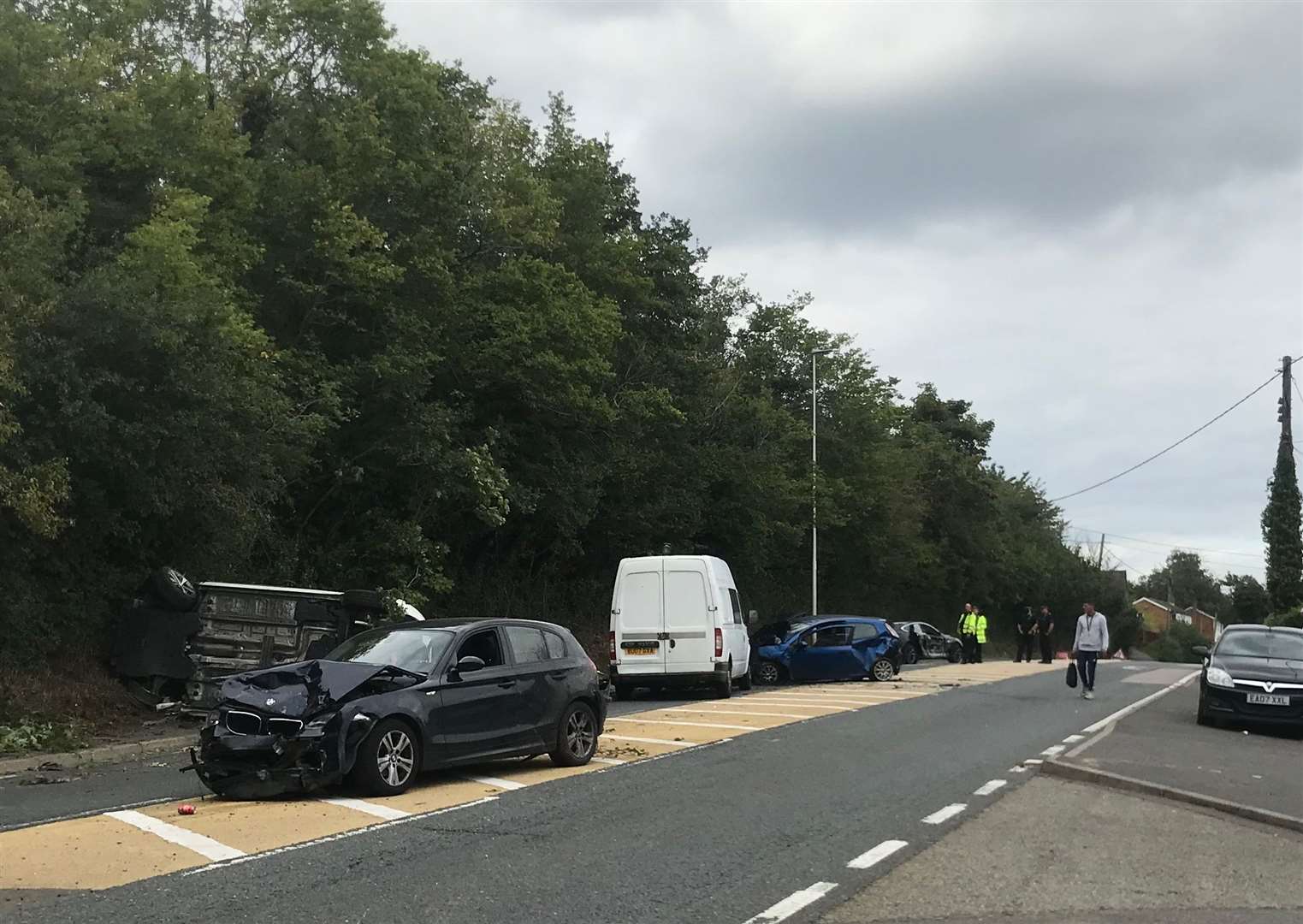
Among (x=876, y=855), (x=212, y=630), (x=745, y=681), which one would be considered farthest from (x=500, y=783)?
(x=745, y=681)

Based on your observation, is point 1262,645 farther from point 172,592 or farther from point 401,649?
point 172,592

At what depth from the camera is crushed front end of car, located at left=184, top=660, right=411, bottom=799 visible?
9.30m

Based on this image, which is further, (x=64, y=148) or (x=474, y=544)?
(x=474, y=544)

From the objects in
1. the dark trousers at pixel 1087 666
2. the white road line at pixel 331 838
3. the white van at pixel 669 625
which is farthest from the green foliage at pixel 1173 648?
the white road line at pixel 331 838

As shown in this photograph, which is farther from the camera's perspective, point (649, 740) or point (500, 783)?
point (649, 740)

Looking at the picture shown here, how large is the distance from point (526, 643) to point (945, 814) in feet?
14.1

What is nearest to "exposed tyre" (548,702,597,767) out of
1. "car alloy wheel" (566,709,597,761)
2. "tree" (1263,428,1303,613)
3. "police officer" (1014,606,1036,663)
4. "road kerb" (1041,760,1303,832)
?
"car alloy wheel" (566,709,597,761)

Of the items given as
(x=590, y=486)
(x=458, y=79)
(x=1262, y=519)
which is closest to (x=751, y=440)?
(x=590, y=486)

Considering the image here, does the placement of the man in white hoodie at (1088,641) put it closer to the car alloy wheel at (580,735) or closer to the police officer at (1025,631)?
the car alloy wheel at (580,735)

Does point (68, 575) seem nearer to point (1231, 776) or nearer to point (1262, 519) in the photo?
point (1231, 776)

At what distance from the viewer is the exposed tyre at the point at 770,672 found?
89.5ft

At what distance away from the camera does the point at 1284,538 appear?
43969 millimetres

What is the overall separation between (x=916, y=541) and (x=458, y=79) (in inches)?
1163

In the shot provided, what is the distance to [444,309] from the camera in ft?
80.4
